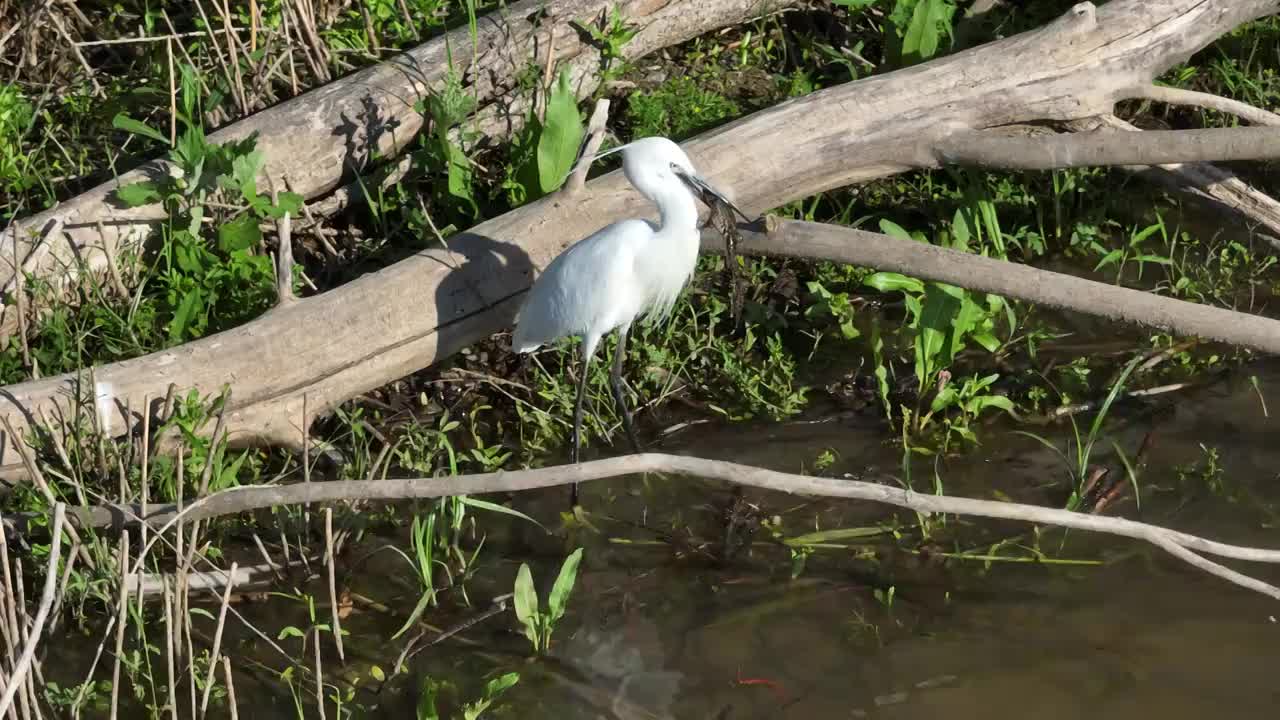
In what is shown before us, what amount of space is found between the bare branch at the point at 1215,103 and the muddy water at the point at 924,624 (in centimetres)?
107

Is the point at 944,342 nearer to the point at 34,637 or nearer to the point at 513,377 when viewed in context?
the point at 513,377

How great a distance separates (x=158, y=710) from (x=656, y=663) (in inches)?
51.1

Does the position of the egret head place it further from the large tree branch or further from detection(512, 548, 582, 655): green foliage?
detection(512, 548, 582, 655): green foliage

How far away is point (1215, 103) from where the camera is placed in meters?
4.44

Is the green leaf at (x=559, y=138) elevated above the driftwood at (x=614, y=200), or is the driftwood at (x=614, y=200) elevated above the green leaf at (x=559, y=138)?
the green leaf at (x=559, y=138)

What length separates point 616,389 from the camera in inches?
169

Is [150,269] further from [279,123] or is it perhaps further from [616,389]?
[616,389]

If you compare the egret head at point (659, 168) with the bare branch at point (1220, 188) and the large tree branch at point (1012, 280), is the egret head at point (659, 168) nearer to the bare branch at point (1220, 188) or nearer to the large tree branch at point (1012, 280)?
the large tree branch at point (1012, 280)

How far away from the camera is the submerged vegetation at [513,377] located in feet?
11.8

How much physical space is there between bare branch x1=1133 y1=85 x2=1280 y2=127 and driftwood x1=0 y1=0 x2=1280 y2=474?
86mm

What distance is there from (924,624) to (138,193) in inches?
112

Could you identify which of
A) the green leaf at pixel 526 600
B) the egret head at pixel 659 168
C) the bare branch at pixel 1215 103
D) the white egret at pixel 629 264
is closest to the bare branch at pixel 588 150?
the white egret at pixel 629 264

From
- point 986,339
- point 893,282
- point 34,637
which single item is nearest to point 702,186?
point 893,282

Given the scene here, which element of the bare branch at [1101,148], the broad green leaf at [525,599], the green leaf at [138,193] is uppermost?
the green leaf at [138,193]
